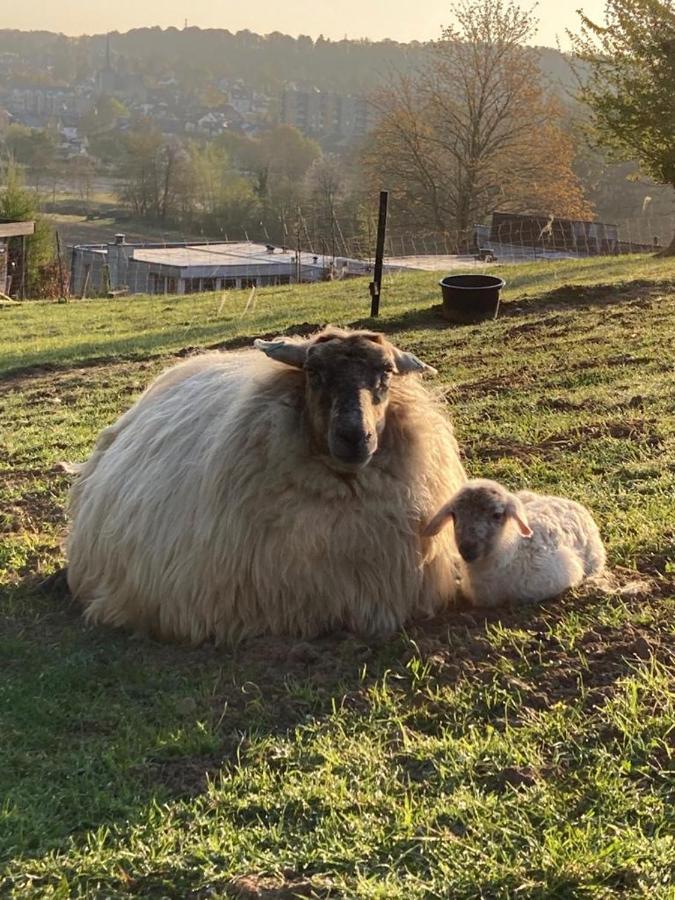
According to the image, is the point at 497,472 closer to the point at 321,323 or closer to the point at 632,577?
the point at 632,577

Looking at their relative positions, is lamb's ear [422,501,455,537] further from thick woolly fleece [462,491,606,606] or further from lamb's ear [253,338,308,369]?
lamb's ear [253,338,308,369]

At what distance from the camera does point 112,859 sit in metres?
2.59

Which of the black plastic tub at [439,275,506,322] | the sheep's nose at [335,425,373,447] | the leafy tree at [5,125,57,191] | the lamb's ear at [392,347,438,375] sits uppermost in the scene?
the leafy tree at [5,125,57,191]

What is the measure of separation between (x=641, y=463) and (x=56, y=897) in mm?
4751

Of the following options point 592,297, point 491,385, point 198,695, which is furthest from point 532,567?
point 592,297

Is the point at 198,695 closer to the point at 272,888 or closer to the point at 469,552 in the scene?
the point at 272,888

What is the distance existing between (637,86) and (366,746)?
22.9 meters

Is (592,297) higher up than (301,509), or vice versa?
(592,297)

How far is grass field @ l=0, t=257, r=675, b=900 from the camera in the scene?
2.50 metres

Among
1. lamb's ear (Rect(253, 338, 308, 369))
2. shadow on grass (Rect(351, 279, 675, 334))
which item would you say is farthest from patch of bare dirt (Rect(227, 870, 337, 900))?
shadow on grass (Rect(351, 279, 675, 334))

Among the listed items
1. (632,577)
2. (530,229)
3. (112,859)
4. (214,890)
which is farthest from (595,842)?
(530,229)

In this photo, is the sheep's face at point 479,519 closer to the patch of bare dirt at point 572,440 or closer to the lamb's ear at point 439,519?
the lamb's ear at point 439,519

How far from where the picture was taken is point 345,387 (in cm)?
405

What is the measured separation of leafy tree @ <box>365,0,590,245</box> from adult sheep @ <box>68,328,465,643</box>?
35.6m
